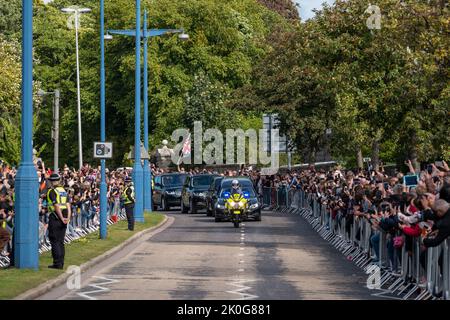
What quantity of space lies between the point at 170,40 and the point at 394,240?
204 ft

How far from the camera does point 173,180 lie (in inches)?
2511

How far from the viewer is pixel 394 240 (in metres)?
23.1

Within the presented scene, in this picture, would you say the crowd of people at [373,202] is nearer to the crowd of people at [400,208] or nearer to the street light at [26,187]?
the crowd of people at [400,208]

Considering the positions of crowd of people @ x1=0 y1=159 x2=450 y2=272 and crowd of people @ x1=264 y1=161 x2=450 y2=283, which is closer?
crowd of people @ x1=264 y1=161 x2=450 y2=283

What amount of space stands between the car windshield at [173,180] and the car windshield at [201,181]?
380 cm

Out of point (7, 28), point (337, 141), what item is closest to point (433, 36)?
point (337, 141)

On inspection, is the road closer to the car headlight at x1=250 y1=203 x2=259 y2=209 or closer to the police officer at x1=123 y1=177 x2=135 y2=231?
the police officer at x1=123 y1=177 x2=135 y2=231

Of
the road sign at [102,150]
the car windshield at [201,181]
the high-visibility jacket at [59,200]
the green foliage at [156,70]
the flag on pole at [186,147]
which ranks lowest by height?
the high-visibility jacket at [59,200]

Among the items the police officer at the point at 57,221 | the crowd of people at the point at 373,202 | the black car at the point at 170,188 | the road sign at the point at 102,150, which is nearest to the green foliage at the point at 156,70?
the black car at the point at 170,188

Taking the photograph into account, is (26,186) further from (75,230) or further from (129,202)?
(129,202)

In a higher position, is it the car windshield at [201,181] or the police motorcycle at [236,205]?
the car windshield at [201,181]

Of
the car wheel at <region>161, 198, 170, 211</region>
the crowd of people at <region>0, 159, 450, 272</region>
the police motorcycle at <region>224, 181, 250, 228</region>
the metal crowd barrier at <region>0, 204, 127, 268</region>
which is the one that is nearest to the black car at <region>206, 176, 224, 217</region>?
the police motorcycle at <region>224, 181, 250, 228</region>

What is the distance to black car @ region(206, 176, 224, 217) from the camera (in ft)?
175

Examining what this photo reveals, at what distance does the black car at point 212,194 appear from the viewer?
53281mm
